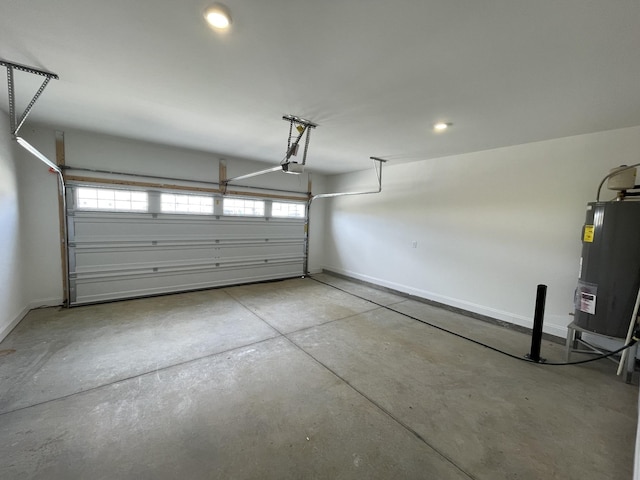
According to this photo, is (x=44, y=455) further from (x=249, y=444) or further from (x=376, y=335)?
(x=376, y=335)

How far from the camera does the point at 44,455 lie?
1559 mm

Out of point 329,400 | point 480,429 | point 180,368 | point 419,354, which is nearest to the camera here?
point 480,429

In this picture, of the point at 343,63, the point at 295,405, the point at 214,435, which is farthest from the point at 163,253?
the point at 343,63

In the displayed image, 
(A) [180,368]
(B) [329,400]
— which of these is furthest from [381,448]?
(A) [180,368]

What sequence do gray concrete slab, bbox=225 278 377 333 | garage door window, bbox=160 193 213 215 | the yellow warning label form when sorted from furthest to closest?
garage door window, bbox=160 193 213 215 < gray concrete slab, bbox=225 278 377 333 < the yellow warning label

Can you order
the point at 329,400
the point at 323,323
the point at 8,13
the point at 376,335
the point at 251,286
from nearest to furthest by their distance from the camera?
the point at 8,13, the point at 329,400, the point at 376,335, the point at 323,323, the point at 251,286

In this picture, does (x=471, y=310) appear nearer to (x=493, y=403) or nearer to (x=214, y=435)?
(x=493, y=403)

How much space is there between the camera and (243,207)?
5.61 metres

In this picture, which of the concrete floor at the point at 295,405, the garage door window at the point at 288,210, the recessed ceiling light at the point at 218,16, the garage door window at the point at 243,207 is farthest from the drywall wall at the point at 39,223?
the recessed ceiling light at the point at 218,16

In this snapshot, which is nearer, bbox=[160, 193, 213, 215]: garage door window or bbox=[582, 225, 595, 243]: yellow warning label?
bbox=[582, 225, 595, 243]: yellow warning label

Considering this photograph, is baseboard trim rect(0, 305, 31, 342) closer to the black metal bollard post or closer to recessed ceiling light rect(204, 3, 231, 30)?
recessed ceiling light rect(204, 3, 231, 30)

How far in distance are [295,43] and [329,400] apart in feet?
8.85

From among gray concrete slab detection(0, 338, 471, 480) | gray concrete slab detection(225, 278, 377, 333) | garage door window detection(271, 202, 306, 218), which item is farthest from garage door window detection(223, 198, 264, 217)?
gray concrete slab detection(0, 338, 471, 480)

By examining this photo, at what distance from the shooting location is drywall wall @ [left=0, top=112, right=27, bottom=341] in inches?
116
